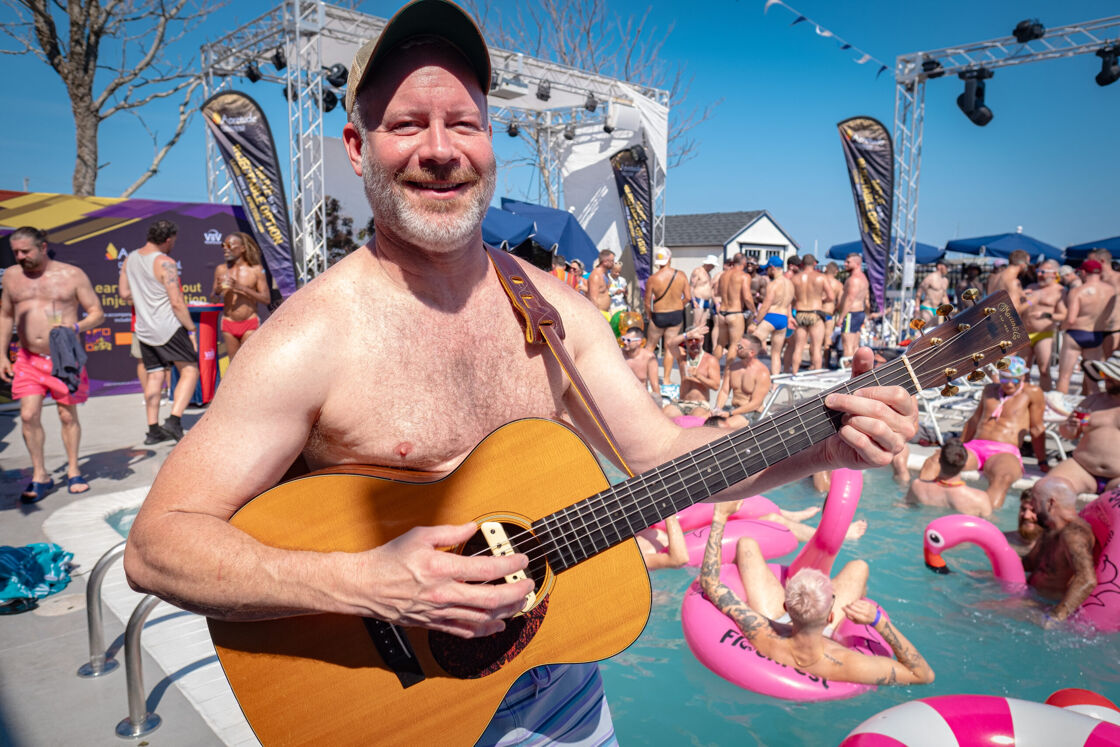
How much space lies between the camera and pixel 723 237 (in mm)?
34656

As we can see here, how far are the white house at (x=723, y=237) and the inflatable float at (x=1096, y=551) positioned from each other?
29.1 m

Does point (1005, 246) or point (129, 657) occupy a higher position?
point (1005, 246)

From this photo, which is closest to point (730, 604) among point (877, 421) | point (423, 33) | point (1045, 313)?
point (877, 421)

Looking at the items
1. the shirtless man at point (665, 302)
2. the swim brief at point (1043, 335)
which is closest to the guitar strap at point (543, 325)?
the shirtless man at point (665, 302)

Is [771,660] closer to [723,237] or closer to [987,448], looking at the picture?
→ [987,448]

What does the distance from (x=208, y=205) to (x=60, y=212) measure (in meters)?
1.94

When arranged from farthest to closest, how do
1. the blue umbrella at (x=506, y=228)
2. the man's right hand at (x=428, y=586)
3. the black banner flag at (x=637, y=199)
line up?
the black banner flag at (x=637, y=199) < the blue umbrella at (x=506, y=228) < the man's right hand at (x=428, y=586)

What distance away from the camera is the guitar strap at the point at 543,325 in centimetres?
154

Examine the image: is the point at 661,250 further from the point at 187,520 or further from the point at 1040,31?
the point at 187,520

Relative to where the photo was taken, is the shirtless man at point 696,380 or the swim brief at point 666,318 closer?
the shirtless man at point 696,380

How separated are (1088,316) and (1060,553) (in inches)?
254

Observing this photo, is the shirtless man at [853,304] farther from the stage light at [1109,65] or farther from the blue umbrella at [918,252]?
the blue umbrella at [918,252]

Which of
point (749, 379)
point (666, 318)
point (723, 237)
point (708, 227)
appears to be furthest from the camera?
point (708, 227)

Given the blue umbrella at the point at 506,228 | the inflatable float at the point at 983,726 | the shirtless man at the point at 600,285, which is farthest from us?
the shirtless man at the point at 600,285
